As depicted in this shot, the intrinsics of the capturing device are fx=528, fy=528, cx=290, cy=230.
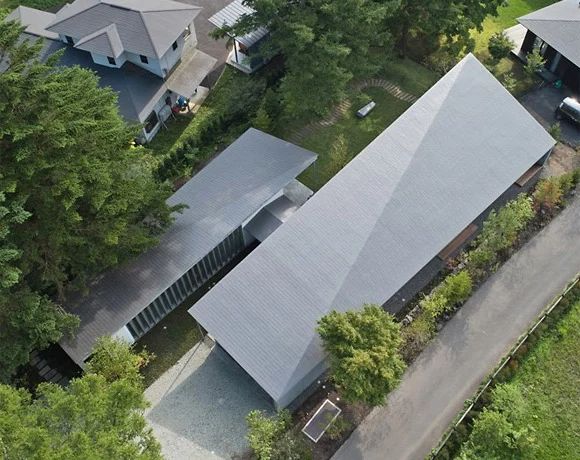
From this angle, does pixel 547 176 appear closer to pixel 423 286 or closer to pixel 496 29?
pixel 423 286

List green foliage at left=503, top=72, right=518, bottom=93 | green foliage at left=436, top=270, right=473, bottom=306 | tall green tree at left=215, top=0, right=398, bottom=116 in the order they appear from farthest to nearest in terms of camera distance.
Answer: green foliage at left=503, top=72, right=518, bottom=93
tall green tree at left=215, top=0, right=398, bottom=116
green foliage at left=436, top=270, right=473, bottom=306

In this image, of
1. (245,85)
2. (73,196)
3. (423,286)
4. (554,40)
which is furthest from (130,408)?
(554,40)

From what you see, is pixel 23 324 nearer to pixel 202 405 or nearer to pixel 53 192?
pixel 53 192

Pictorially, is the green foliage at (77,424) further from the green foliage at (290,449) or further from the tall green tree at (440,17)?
the tall green tree at (440,17)

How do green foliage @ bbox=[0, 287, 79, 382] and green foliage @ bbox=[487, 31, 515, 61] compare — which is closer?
green foliage @ bbox=[0, 287, 79, 382]

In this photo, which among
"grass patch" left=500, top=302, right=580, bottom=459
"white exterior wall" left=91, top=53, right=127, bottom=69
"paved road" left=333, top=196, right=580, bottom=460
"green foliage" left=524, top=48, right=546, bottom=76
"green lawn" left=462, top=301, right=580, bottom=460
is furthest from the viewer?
"green foliage" left=524, top=48, right=546, bottom=76

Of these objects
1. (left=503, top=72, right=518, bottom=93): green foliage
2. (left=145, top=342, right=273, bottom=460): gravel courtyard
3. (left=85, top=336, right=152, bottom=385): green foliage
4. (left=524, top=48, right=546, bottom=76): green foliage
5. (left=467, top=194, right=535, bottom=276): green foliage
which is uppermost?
(left=524, top=48, right=546, bottom=76): green foliage

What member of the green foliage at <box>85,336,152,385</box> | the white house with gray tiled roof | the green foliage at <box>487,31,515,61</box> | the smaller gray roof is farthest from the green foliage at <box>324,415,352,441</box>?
the green foliage at <box>487,31,515,61</box>

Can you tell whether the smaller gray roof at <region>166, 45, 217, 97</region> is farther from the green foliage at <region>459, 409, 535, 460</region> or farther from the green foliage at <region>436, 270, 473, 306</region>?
the green foliage at <region>459, 409, 535, 460</region>
